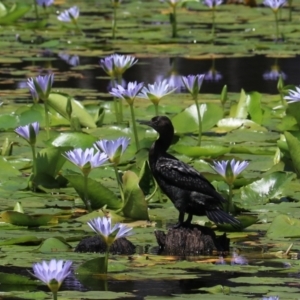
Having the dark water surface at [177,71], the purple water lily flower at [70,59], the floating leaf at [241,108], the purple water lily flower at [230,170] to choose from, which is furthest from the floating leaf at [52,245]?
the purple water lily flower at [70,59]

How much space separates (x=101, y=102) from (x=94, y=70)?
83.2 inches

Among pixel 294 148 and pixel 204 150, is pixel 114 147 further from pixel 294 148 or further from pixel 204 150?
pixel 204 150

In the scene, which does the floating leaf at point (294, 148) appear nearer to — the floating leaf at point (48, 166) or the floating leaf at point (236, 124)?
the floating leaf at point (48, 166)

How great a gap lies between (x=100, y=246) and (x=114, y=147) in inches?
25.6

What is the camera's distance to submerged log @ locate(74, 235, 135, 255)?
168 inches

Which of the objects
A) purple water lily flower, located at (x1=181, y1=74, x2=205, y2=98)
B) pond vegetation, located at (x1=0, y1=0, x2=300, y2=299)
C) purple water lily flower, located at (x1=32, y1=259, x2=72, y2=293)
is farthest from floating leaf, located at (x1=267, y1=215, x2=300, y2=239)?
purple water lily flower, located at (x1=32, y1=259, x2=72, y2=293)

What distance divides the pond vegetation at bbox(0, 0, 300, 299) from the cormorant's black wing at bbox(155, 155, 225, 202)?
184mm

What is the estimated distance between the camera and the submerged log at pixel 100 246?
4.27m

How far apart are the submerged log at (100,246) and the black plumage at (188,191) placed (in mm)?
252

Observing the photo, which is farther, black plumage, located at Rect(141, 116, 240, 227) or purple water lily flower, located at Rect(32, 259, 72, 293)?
black plumage, located at Rect(141, 116, 240, 227)

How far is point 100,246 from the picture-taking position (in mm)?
4277

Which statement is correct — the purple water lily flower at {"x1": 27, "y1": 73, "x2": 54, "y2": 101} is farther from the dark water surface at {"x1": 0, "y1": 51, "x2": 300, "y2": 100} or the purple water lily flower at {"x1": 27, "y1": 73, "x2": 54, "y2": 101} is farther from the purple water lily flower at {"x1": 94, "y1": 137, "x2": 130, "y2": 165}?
the dark water surface at {"x1": 0, "y1": 51, "x2": 300, "y2": 100}

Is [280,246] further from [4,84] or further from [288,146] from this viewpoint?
[4,84]

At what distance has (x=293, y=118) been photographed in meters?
6.36
